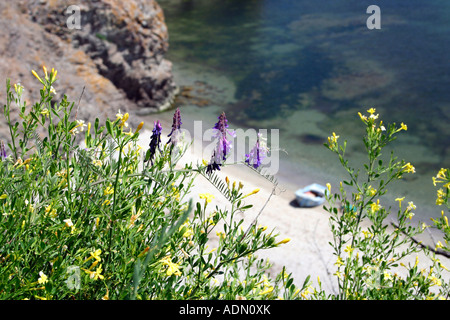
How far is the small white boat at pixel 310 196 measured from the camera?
33.6 ft

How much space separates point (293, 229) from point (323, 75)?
9.92 meters

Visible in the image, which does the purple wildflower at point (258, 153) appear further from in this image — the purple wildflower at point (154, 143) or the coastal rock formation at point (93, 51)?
the coastal rock formation at point (93, 51)

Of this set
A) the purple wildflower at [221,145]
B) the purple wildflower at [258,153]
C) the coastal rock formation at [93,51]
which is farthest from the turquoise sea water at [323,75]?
the purple wildflower at [221,145]

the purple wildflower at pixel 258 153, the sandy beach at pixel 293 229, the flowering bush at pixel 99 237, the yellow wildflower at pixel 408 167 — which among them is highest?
the purple wildflower at pixel 258 153

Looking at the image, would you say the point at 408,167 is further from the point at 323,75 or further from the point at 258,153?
the point at 323,75

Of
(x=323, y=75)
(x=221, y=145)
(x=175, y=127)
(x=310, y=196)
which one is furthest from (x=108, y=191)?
(x=323, y=75)

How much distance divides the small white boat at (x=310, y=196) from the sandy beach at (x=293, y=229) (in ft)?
0.46

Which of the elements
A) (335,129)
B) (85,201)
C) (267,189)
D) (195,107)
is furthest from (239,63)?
(85,201)

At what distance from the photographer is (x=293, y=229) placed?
929cm

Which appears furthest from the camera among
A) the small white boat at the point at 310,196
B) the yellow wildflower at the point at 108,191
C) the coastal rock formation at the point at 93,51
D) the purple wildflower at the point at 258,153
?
the coastal rock formation at the point at 93,51

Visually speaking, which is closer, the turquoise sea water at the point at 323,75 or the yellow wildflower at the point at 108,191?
the yellow wildflower at the point at 108,191
